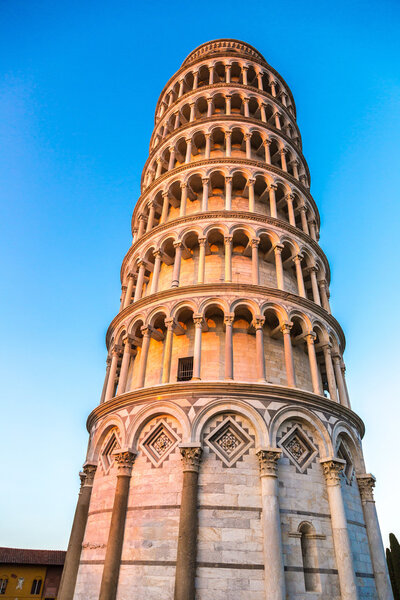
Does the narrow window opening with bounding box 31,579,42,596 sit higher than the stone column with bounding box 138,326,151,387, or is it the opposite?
the stone column with bounding box 138,326,151,387

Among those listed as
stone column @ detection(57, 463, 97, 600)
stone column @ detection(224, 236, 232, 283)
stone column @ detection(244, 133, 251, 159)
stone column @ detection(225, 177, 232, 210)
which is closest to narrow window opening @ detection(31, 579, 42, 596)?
stone column @ detection(57, 463, 97, 600)

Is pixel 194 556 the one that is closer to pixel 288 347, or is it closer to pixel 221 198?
pixel 288 347

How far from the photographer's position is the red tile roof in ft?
110

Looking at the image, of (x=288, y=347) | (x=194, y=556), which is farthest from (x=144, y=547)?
(x=288, y=347)

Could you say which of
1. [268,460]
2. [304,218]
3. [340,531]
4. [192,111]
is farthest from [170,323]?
[192,111]

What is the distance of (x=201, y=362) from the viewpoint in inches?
638

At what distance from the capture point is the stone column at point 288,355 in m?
15.0

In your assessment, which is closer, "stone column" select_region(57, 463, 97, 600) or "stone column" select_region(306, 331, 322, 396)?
"stone column" select_region(57, 463, 97, 600)

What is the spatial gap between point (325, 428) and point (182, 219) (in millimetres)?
11048

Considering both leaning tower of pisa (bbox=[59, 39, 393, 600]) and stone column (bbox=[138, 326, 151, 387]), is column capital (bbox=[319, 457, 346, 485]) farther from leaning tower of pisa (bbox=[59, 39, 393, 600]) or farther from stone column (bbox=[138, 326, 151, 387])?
stone column (bbox=[138, 326, 151, 387])

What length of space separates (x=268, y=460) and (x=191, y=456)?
243cm

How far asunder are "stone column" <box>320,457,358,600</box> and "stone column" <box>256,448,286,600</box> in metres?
2.23

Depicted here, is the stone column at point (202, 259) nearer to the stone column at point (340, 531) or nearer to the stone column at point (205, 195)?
the stone column at point (205, 195)

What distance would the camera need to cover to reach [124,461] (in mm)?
14055
